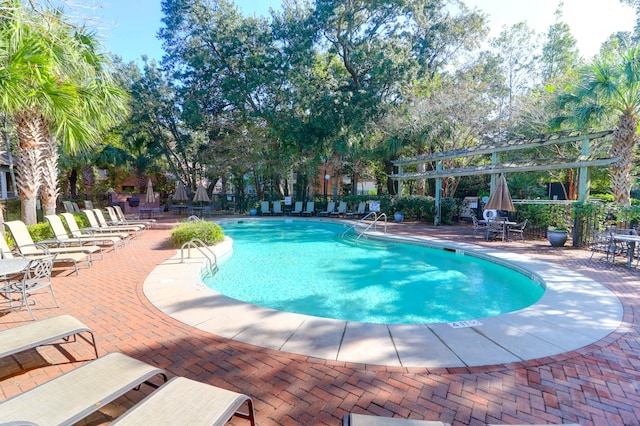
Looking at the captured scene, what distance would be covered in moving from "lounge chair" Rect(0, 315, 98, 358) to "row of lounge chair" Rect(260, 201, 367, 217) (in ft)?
52.0

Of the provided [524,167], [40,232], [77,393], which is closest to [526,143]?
[524,167]

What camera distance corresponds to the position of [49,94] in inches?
252

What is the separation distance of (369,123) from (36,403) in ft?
57.9

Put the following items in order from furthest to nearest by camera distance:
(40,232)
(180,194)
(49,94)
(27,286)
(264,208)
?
1. (180,194)
2. (264,208)
3. (40,232)
4. (49,94)
5. (27,286)

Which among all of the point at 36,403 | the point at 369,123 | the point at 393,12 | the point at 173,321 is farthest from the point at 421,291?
the point at 393,12

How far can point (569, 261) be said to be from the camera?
7.46m

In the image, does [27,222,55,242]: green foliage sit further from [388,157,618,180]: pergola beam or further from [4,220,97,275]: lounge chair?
[388,157,618,180]: pergola beam

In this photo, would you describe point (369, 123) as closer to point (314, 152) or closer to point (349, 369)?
point (314, 152)

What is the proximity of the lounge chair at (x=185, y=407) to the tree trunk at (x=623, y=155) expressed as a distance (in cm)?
1183

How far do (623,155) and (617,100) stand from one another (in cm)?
159

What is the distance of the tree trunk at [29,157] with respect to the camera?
322 inches

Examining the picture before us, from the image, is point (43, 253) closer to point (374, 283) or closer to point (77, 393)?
point (77, 393)

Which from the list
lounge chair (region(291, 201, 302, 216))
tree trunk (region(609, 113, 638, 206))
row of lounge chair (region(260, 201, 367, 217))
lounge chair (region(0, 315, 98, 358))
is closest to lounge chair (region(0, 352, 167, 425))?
lounge chair (region(0, 315, 98, 358))

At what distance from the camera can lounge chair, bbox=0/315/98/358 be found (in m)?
2.60
